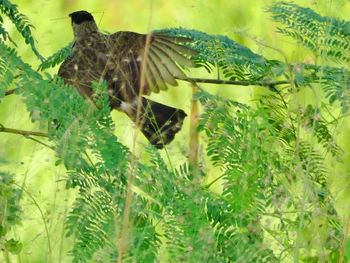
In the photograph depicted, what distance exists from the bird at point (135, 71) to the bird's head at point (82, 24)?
1.05ft

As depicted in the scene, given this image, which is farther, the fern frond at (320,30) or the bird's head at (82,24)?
the bird's head at (82,24)

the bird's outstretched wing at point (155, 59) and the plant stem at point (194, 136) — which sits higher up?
the bird's outstretched wing at point (155, 59)

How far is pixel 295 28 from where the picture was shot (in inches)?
160

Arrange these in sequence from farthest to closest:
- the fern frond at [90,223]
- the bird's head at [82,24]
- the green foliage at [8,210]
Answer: the bird's head at [82,24], the green foliage at [8,210], the fern frond at [90,223]

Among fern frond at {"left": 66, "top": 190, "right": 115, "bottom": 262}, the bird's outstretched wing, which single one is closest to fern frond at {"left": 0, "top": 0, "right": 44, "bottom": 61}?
the bird's outstretched wing

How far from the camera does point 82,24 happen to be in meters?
4.84

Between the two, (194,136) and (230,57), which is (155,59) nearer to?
(230,57)

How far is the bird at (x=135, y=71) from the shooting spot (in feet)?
13.3

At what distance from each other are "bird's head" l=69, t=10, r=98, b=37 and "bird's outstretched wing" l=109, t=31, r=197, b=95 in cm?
44

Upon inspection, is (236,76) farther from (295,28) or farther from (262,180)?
(262,180)

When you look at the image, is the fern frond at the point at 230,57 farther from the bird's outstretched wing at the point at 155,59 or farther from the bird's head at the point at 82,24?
the bird's head at the point at 82,24

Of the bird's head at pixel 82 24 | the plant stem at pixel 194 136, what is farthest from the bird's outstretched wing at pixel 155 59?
the bird's head at pixel 82 24

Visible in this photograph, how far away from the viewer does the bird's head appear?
469cm

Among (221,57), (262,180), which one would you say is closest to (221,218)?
(262,180)
